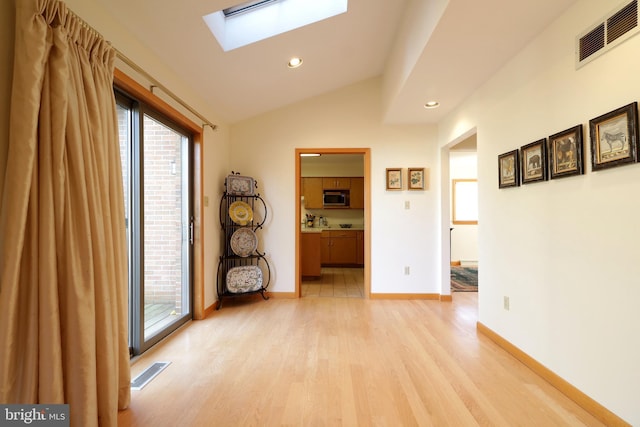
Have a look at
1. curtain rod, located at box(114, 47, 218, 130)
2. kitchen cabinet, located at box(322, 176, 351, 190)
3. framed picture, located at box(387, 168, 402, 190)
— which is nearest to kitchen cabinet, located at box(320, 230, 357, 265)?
kitchen cabinet, located at box(322, 176, 351, 190)

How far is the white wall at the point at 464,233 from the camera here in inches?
263

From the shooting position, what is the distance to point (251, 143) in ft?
13.3

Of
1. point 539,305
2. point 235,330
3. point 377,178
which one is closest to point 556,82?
point 539,305

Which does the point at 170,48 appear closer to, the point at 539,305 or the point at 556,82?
the point at 556,82

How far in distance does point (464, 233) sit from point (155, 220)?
6352 millimetres

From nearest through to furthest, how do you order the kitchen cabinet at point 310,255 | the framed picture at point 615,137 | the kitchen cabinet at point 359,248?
the framed picture at point 615,137 < the kitchen cabinet at point 310,255 < the kitchen cabinet at point 359,248

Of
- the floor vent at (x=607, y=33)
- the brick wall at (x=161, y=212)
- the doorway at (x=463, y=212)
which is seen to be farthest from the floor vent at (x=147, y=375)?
the doorway at (x=463, y=212)

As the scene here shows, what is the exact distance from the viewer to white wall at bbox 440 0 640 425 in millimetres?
1462

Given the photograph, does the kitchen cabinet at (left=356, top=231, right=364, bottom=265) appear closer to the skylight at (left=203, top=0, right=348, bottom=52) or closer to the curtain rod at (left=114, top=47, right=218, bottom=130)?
the curtain rod at (left=114, top=47, right=218, bottom=130)

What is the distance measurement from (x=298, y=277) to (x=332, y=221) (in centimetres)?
Answer: 340

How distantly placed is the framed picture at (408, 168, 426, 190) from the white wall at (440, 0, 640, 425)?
126 centimetres

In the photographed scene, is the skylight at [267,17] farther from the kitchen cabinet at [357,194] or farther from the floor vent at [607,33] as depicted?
the kitchen cabinet at [357,194]

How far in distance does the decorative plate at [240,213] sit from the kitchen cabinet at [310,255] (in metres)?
1.50

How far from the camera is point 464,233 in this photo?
6734 mm
